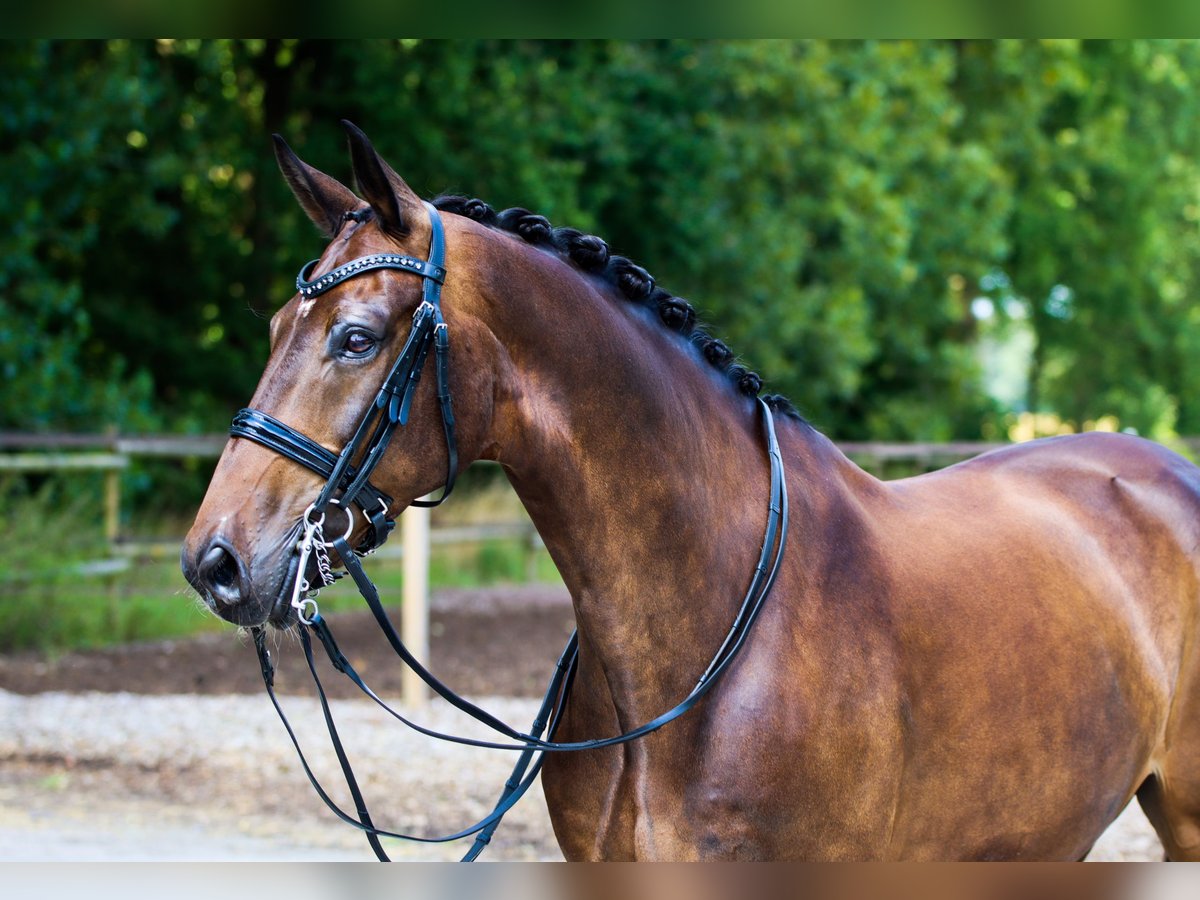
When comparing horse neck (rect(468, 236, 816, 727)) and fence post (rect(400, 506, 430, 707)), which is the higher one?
horse neck (rect(468, 236, 816, 727))

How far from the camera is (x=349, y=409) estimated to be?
2176 mm

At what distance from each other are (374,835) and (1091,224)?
2389 cm

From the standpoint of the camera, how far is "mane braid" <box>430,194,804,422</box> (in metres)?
2.55

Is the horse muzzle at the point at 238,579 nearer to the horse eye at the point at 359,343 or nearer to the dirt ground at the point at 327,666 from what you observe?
the horse eye at the point at 359,343

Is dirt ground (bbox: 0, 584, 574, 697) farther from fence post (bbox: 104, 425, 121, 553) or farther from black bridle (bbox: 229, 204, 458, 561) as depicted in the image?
black bridle (bbox: 229, 204, 458, 561)

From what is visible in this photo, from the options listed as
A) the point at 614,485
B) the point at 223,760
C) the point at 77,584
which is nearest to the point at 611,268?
the point at 614,485

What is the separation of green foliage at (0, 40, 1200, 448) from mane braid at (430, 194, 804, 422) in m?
9.40

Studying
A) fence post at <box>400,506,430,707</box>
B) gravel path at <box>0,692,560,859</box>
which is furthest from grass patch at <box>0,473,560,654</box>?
fence post at <box>400,506,430,707</box>

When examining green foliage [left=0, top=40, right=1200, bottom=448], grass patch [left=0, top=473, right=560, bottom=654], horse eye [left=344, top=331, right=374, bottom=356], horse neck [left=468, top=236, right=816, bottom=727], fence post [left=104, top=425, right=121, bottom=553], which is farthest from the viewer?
green foliage [left=0, top=40, right=1200, bottom=448]

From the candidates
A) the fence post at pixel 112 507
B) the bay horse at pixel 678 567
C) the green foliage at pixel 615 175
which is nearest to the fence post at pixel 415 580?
the fence post at pixel 112 507

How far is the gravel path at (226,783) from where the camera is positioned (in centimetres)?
520

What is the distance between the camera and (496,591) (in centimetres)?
1348
